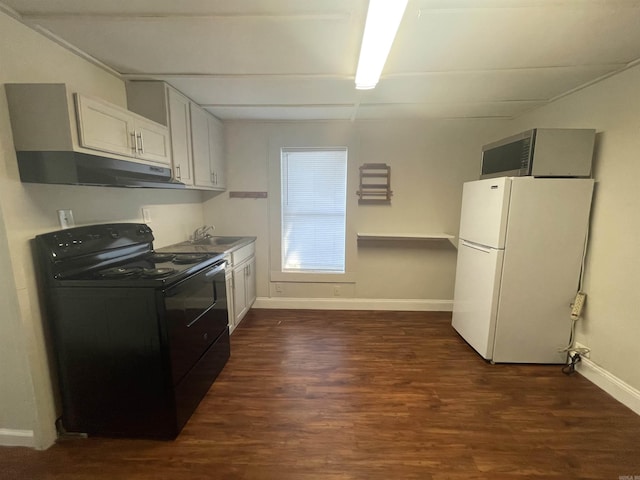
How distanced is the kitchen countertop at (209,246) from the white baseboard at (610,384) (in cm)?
321

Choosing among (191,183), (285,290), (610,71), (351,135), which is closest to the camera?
(610,71)

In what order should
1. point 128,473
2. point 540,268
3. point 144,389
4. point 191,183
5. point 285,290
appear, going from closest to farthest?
point 128,473, point 144,389, point 540,268, point 191,183, point 285,290

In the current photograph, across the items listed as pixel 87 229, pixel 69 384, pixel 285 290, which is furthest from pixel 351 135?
pixel 69 384

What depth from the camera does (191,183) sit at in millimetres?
2582

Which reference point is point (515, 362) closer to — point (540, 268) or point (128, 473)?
point (540, 268)

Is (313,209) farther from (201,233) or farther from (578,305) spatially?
(578,305)

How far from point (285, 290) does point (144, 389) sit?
7.05ft

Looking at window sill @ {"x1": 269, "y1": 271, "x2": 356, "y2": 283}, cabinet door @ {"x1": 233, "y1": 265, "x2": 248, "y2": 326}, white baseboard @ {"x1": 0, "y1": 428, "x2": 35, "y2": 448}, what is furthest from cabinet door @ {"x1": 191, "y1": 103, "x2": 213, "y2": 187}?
white baseboard @ {"x1": 0, "y1": 428, "x2": 35, "y2": 448}

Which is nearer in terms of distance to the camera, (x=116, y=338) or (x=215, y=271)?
(x=116, y=338)

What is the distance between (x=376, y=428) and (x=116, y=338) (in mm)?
1652

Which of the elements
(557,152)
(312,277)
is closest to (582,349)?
(557,152)

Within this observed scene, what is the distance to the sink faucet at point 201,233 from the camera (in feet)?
10.6

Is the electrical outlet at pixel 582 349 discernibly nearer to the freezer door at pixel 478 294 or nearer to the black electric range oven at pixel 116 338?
the freezer door at pixel 478 294

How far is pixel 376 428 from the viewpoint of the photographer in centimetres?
173
